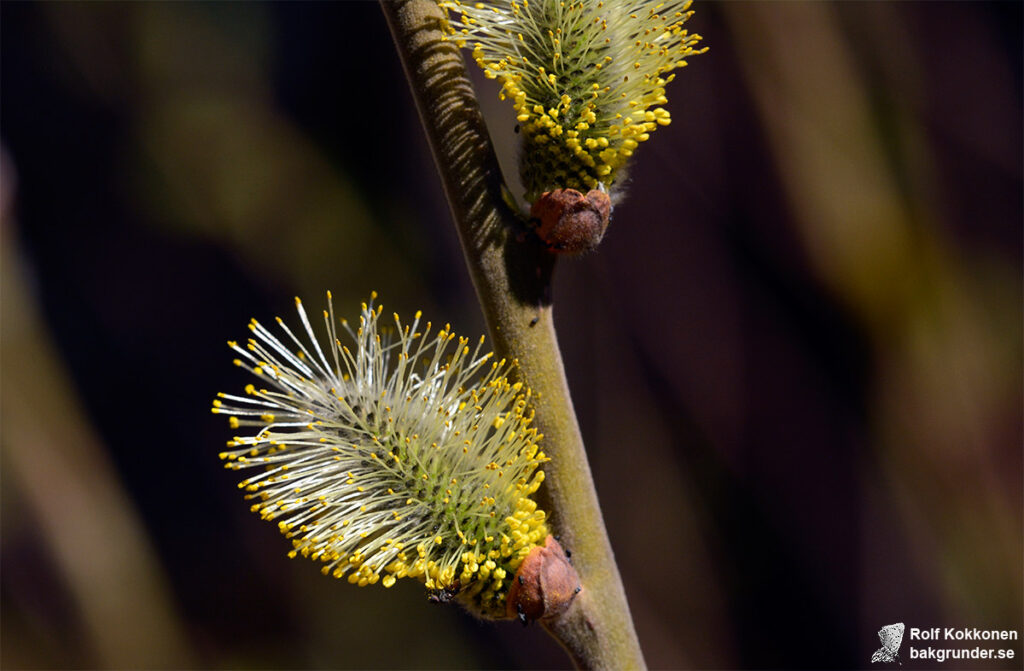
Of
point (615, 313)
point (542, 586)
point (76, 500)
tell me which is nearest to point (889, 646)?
point (542, 586)

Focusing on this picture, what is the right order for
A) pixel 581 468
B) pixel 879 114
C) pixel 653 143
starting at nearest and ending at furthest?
pixel 581 468 → pixel 879 114 → pixel 653 143

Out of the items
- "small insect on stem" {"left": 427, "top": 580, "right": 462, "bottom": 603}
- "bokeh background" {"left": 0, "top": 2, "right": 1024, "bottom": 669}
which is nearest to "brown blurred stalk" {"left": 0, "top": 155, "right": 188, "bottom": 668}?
"bokeh background" {"left": 0, "top": 2, "right": 1024, "bottom": 669}

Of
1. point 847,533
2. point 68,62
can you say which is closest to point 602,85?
point 847,533

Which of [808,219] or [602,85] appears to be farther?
[808,219]

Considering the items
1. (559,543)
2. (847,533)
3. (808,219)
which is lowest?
(847,533)

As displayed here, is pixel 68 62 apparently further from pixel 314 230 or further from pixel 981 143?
pixel 981 143

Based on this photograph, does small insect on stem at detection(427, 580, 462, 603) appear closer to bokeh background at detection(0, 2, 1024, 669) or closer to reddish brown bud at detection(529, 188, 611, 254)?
reddish brown bud at detection(529, 188, 611, 254)

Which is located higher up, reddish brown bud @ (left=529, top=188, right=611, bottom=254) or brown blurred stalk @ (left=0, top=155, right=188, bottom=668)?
reddish brown bud @ (left=529, top=188, right=611, bottom=254)
